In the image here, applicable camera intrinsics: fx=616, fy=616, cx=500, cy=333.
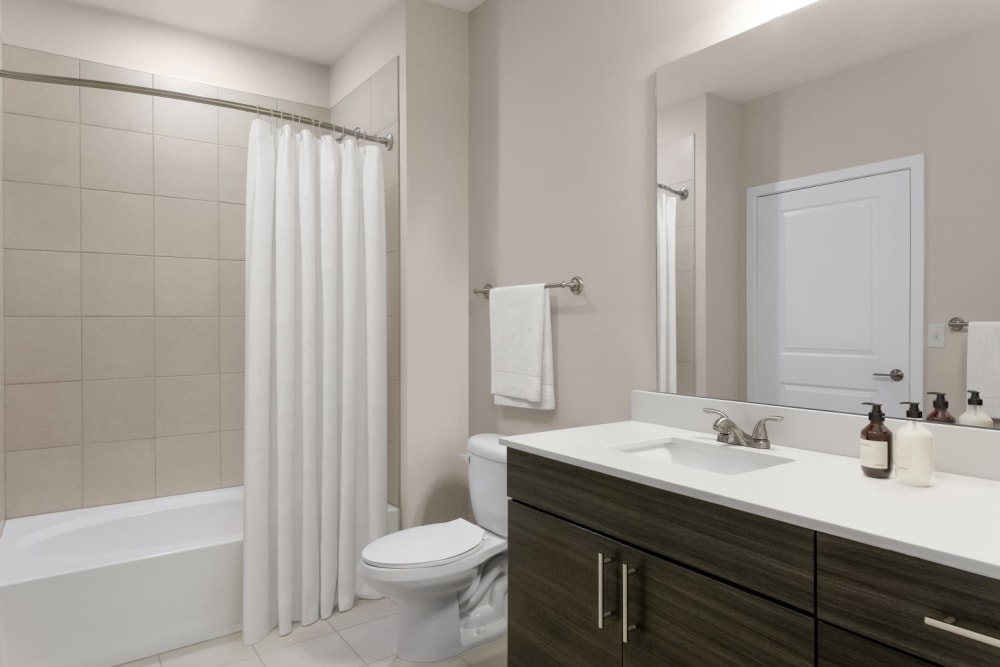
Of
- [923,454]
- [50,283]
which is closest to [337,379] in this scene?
[50,283]

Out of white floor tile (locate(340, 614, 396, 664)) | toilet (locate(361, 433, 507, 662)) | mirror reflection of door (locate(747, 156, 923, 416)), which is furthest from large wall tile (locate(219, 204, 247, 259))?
mirror reflection of door (locate(747, 156, 923, 416))

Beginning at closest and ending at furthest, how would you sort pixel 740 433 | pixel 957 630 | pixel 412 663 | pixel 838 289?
pixel 957 630 → pixel 838 289 → pixel 740 433 → pixel 412 663

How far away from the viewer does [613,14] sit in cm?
204

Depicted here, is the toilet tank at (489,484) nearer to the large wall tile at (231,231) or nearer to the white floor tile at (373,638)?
the white floor tile at (373,638)

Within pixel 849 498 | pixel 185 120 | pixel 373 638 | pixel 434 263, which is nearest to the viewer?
pixel 849 498

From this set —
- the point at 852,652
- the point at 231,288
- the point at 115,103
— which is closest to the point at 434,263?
the point at 231,288

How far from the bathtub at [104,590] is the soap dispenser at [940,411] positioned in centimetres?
228

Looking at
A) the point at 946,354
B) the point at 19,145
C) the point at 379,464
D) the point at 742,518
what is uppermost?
the point at 19,145

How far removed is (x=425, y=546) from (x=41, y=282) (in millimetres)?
1995

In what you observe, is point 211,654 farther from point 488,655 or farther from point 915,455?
point 915,455

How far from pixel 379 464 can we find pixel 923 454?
1.93 meters

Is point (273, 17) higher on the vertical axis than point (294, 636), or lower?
higher

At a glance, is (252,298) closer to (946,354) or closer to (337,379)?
(337,379)

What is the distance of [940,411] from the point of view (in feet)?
4.28
